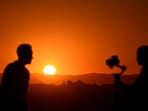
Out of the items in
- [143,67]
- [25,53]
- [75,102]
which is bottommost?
[143,67]

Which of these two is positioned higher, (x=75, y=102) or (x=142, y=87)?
(x=75, y=102)

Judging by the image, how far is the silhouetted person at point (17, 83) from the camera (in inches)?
440

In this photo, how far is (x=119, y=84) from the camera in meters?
11.6

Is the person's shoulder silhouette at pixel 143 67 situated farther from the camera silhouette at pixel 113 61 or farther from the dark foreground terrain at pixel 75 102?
the dark foreground terrain at pixel 75 102

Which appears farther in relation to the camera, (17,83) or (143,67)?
(143,67)

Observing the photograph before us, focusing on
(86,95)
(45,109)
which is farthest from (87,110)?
(86,95)

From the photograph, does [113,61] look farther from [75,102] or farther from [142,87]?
[75,102]

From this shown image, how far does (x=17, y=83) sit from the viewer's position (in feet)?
37.0

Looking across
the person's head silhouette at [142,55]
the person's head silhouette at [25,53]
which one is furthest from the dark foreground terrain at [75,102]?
the person's head silhouette at [25,53]

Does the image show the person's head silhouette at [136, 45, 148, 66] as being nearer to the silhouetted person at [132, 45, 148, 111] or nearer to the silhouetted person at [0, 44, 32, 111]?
the silhouetted person at [132, 45, 148, 111]

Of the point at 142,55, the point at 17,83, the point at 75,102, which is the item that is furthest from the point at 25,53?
the point at 75,102

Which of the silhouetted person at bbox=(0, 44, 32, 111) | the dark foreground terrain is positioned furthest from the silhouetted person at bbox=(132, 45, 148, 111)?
the dark foreground terrain

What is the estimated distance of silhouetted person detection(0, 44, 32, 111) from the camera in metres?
11.2

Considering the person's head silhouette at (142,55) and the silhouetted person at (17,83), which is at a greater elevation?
the person's head silhouette at (142,55)
